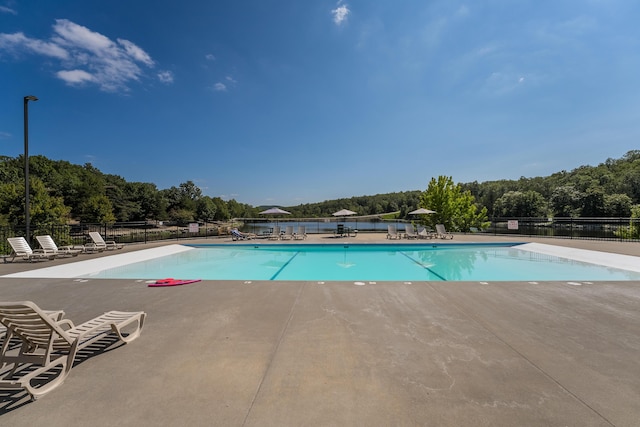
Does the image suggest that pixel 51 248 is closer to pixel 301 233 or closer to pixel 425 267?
pixel 301 233

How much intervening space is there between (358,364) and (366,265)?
21.4 ft

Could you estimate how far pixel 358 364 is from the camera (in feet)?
7.59

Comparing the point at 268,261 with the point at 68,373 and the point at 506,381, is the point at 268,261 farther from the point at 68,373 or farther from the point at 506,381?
the point at 506,381

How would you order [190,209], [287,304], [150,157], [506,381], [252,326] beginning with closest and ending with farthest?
1. [506,381]
2. [252,326]
3. [287,304]
4. [150,157]
5. [190,209]

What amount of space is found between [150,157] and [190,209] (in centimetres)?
3641

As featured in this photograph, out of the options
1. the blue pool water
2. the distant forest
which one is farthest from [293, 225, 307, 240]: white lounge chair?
the distant forest

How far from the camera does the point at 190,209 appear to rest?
6294 cm

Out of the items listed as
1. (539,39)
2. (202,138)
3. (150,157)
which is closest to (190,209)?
(150,157)

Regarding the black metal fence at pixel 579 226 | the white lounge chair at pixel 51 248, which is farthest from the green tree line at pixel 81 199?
the black metal fence at pixel 579 226

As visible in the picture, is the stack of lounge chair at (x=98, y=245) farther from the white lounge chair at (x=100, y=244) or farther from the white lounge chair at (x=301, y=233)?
the white lounge chair at (x=301, y=233)

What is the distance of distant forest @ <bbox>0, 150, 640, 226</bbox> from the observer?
25833 mm

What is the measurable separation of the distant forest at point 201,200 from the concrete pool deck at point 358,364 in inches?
895

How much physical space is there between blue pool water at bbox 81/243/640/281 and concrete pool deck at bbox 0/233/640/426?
8.85ft

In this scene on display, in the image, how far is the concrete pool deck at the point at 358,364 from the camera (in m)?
1.72
